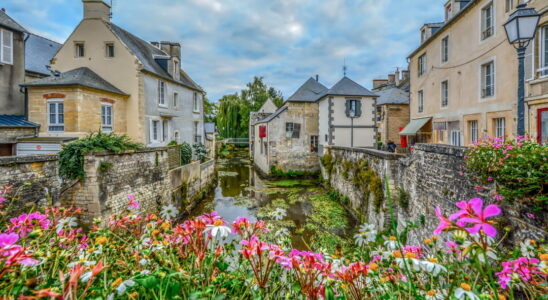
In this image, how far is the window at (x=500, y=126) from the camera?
403 inches

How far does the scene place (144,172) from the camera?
10.1 m

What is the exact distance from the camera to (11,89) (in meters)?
12.6

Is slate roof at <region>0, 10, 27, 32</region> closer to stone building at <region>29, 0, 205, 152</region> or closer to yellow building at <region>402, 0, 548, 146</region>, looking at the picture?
stone building at <region>29, 0, 205, 152</region>

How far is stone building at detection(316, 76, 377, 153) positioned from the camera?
1880 cm

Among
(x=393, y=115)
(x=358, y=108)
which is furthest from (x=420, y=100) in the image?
(x=393, y=115)

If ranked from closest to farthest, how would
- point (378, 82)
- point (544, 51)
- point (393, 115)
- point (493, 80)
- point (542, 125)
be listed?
point (544, 51), point (542, 125), point (493, 80), point (393, 115), point (378, 82)

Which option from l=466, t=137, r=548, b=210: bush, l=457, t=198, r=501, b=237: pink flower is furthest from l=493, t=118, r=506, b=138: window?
l=457, t=198, r=501, b=237: pink flower

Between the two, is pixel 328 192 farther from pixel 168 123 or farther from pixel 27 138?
pixel 27 138

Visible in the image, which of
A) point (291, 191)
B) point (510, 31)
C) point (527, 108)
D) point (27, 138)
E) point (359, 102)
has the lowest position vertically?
point (291, 191)

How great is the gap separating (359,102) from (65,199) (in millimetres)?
17235

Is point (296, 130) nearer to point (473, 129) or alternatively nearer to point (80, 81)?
point (473, 129)

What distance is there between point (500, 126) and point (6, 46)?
21.5 metres

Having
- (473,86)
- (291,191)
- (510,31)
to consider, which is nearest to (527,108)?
(473,86)

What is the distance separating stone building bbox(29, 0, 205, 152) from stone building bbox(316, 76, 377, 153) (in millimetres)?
10773
